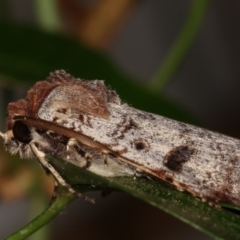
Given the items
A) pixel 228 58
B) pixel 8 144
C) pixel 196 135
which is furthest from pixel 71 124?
pixel 228 58

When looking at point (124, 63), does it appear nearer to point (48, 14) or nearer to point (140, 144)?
point (48, 14)

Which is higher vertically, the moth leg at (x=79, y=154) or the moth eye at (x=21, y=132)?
the moth leg at (x=79, y=154)

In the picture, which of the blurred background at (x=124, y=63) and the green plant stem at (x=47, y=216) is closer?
the green plant stem at (x=47, y=216)

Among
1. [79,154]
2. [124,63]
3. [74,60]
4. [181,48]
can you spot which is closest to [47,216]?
[79,154]

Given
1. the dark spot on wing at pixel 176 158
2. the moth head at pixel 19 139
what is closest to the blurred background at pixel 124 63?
the moth head at pixel 19 139

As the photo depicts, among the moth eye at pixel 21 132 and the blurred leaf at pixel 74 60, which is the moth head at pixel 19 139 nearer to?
the moth eye at pixel 21 132

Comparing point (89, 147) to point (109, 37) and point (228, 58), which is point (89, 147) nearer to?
point (109, 37)
